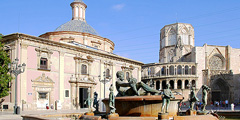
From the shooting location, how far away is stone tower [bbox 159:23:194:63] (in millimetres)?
59000

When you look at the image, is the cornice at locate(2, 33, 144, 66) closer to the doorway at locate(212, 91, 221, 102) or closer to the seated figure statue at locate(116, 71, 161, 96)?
the seated figure statue at locate(116, 71, 161, 96)

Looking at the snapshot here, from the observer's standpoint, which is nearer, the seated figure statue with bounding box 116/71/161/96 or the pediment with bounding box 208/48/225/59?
the seated figure statue with bounding box 116/71/161/96

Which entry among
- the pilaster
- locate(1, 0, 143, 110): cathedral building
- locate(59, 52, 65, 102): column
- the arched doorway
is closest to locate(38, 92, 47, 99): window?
locate(1, 0, 143, 110): cathedral building

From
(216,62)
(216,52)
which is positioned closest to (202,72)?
(216,62)

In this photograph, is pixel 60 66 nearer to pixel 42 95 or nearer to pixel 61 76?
pixel 61 76

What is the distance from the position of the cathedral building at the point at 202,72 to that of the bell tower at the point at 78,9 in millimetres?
19492

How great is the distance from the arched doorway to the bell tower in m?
29.0

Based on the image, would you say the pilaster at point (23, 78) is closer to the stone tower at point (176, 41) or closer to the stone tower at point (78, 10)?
the stone tower at point (78, 10)

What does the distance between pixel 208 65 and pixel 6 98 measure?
136 feet

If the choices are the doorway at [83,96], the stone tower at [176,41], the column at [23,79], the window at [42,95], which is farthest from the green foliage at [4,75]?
the stone tower at [176,41]

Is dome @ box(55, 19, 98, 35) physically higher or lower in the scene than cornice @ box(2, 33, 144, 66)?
higher

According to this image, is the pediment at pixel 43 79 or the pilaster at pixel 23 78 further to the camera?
the pediment at pixel 43 79

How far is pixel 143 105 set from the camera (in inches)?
405

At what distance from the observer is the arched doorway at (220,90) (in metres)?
50.1
